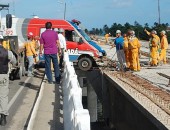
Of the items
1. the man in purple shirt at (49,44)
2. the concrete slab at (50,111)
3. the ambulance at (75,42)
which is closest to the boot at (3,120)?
the concrete slab at (50,111)

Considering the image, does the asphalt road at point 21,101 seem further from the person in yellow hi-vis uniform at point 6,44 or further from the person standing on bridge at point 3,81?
the person in yellow hi-vis uniform at point 6,44

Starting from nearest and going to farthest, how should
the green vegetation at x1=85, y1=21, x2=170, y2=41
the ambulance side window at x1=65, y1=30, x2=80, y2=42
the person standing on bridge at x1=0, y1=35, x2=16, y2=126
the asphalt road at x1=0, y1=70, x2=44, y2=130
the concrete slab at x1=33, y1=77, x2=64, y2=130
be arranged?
1. the concrete slab at x1=33, y1=77, x2=64, y2=130
2. the person standing on bridge at x1=0, y1=35, x2=16, y2=126
3. the asphalt road at x1=0, y1=70, x2=44, y2=130
4. the ambulance side window at x1=65, y1=30, x2=80, y2=42
5. the green vegetation at x1=85, y1=21, x2=170, y2=41

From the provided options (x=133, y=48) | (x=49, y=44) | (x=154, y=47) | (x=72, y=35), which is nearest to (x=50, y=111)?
(x=49, y=44)

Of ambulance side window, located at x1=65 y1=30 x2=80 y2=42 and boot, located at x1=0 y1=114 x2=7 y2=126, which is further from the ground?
ambulance side window, located at x1=65 y1=30 x2=80 y2=42

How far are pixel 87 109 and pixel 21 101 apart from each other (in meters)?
3.82

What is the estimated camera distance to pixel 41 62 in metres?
19.7

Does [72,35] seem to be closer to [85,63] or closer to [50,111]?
[85,63]

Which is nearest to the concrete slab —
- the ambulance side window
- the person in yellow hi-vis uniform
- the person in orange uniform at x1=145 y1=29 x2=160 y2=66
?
the person in yellow hi-vis uniform

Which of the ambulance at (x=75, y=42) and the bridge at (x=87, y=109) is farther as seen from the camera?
the ambulance at (x=75, y=42)

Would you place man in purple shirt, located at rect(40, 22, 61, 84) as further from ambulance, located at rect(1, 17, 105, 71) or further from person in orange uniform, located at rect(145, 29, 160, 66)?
person in orange uniform, located at rect(145, 29, 160, 66)

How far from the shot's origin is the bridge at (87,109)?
7648 mm

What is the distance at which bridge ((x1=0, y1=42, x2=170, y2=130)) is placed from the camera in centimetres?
765

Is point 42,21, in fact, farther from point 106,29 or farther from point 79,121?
point 106,29

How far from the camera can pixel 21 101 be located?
10766 millimetres
